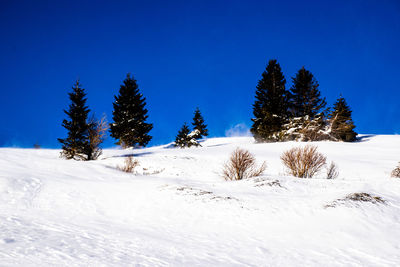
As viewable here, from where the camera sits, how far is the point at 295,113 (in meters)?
30.2

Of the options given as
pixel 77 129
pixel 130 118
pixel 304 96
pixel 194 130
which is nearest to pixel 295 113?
pixel 304 96

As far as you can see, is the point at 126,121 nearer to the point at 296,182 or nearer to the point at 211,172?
the point at 211,172

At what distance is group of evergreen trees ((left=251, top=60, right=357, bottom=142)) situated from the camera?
2506cm

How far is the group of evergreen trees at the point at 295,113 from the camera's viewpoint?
2506 centimetres

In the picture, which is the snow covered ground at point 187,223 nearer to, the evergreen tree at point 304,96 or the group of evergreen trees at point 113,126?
the group of evergreen trees at point 113,126

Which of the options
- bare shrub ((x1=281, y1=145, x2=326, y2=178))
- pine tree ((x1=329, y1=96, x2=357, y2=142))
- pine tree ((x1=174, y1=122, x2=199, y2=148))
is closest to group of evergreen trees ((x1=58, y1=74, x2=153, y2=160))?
pine tree ((x1=174, y1=122, x2=199, y2=148))

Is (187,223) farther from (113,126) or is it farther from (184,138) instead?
(184,138)

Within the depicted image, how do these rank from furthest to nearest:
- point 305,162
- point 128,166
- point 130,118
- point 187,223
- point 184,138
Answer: point 184,138
point 130,118
point 128,166
point 305,162
point 187,223

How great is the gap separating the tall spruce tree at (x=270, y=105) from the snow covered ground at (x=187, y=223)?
20.1 m

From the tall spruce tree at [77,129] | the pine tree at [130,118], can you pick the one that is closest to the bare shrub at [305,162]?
the tall spruce tree at [77,129]

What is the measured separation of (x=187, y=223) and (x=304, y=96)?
1156 inches

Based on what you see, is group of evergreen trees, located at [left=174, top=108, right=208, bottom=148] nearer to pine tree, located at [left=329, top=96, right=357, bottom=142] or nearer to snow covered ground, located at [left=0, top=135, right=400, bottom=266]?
pine tree, located at [left=329, top=96, right=357, bottom=142]

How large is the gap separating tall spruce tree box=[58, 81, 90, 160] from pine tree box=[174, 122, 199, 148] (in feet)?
46.2

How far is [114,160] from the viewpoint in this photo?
14.9 metres
